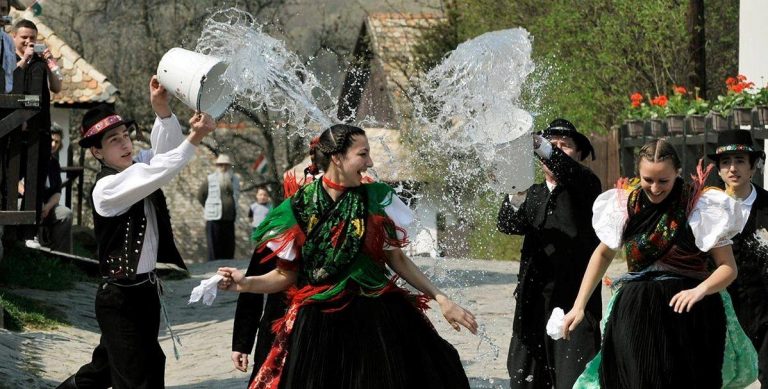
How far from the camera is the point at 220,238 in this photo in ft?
77.4

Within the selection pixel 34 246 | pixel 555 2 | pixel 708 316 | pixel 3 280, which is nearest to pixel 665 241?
pixel 708 316

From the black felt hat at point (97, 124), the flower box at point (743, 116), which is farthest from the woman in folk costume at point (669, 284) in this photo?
the flower box at point (743, 116)

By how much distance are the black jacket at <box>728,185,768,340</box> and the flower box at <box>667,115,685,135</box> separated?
9.73 m

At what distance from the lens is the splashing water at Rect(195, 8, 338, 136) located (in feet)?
25.0

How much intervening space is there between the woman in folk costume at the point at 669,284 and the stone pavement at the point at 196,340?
2.63ft

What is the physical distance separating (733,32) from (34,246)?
1500cm

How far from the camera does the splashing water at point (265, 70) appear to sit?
7.61m

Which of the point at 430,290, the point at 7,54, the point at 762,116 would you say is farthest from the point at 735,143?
the point at 762,116

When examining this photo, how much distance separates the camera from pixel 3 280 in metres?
14.2

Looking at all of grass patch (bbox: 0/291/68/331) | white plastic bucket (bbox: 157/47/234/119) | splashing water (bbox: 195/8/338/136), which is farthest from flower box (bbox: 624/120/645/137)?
white plastic bucket (bbox: 157/47/234/119)

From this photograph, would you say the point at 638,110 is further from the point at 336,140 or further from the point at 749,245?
the point at 336,140

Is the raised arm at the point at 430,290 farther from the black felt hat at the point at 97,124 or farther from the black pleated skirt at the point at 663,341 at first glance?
the black felt hat at the point at 97,124

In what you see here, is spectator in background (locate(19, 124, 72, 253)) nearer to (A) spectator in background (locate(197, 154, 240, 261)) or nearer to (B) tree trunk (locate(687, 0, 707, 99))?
(A) spectator in background (locate(197, 154, 240, 261))

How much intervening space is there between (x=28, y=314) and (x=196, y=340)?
1431 mm
